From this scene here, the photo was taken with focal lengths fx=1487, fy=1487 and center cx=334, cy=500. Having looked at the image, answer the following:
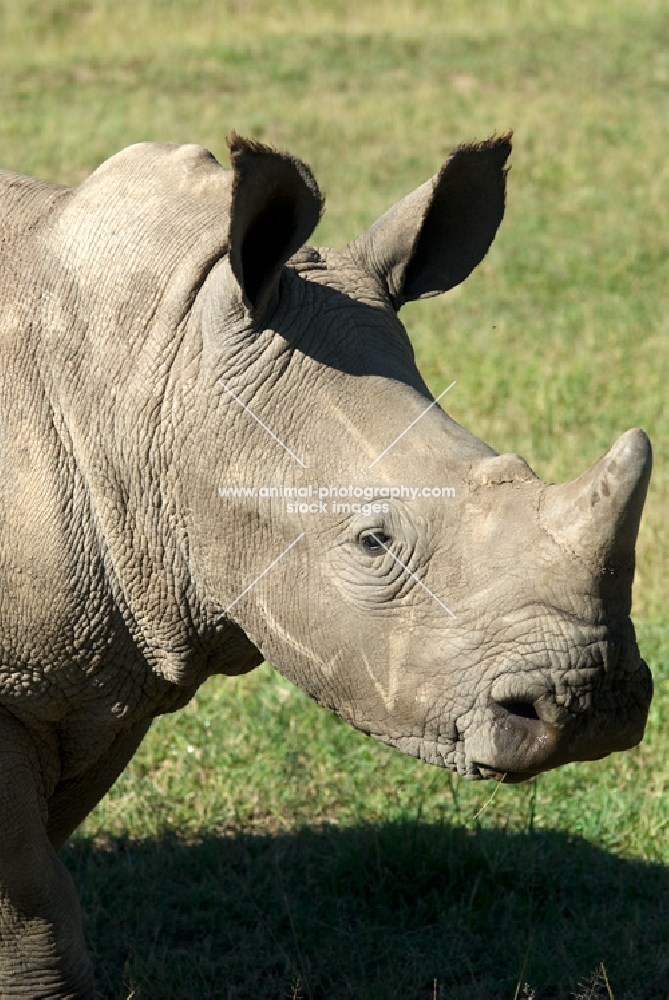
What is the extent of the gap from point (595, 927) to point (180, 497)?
2380mm

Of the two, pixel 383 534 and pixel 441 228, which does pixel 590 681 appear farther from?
pixel 441 228

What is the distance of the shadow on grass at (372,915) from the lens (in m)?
4.72

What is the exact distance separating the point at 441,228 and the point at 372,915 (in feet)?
8.05

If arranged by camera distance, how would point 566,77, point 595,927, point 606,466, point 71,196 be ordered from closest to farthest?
point 606,466, point 71,196, point 595,927, point 566,77

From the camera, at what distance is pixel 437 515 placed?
3.29 metres

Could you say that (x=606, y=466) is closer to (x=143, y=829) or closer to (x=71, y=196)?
(x=71, y=196)

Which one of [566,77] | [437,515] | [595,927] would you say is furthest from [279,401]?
[566,77]

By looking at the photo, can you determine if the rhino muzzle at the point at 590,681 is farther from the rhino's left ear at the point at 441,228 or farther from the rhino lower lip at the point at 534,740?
the rhino's left ear at the point at 441,228

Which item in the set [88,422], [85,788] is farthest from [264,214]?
[85,788]

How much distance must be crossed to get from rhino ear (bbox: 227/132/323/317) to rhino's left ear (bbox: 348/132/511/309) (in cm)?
43

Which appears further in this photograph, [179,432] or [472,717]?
[179,432]

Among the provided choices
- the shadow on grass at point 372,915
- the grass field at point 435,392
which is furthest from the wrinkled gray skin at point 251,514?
the grass field at point 435,392

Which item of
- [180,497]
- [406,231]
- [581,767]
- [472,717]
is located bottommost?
[581,767]

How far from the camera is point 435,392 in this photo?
9.86m
